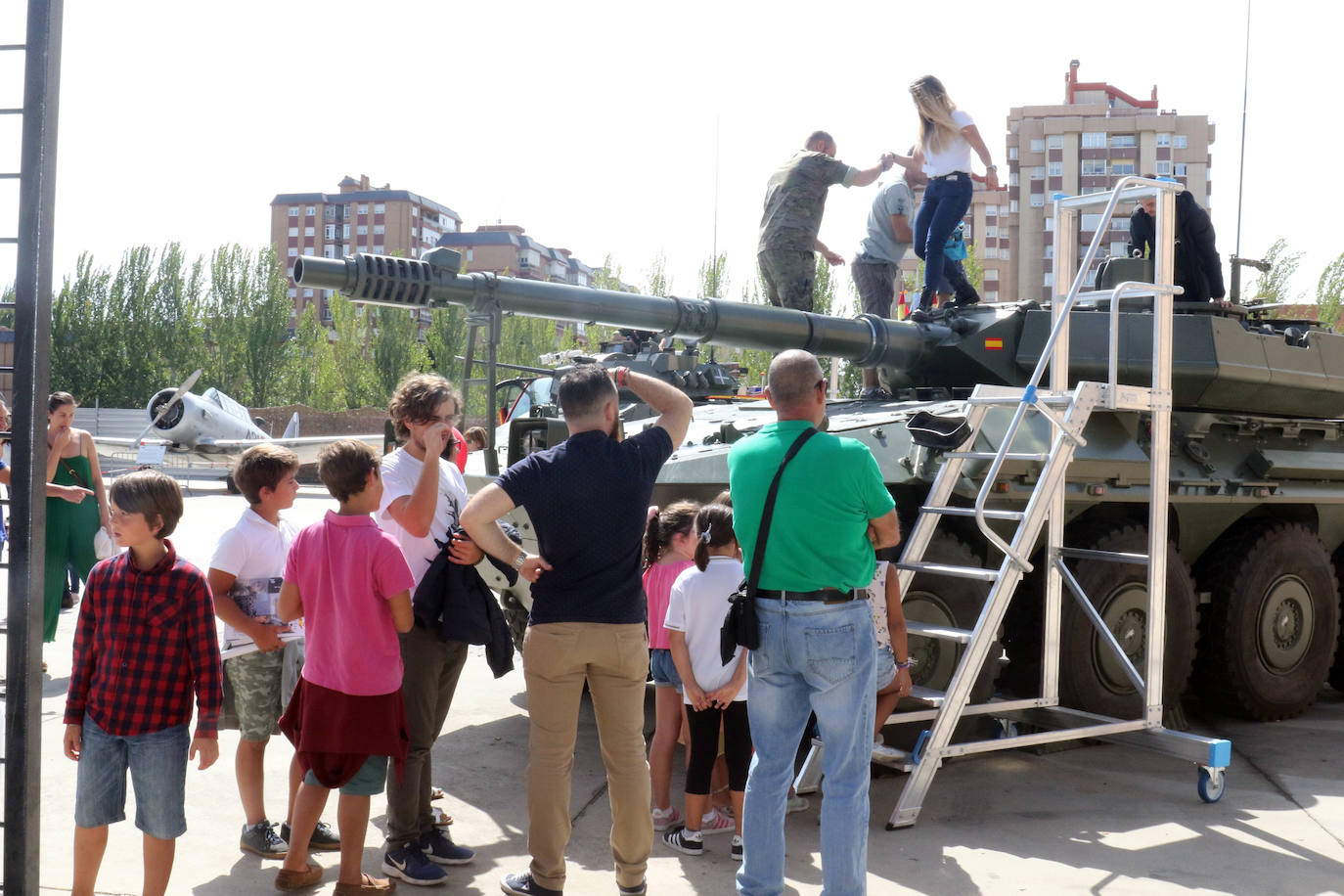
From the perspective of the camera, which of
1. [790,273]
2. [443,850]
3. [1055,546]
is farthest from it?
[790,273]

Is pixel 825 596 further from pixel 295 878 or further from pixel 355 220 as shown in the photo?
pixel 355 220

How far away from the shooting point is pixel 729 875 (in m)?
4.62

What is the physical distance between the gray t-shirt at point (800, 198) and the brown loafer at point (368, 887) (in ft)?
17.6

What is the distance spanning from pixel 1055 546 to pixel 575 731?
2.71m

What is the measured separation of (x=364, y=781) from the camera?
4.18 m

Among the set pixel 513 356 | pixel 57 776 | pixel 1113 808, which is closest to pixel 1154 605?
pixel 1113 808

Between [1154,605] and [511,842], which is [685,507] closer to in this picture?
[511,842]

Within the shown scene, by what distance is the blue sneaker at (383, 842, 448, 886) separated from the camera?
14.4ft

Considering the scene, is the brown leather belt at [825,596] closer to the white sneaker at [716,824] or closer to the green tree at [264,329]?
the white sneaker at [716,824]

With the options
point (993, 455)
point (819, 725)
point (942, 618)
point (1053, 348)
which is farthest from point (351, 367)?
point (819, 725)

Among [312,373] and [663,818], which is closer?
[663,818]

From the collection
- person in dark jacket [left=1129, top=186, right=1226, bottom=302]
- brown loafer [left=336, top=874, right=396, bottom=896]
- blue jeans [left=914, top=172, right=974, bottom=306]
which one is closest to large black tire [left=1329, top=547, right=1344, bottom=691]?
person in dark jacket [left=1129, top=186, right=1226, bottom=302]

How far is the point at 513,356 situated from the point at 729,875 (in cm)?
4769

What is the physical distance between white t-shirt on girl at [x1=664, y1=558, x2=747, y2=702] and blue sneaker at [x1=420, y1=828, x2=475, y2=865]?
95 cm
